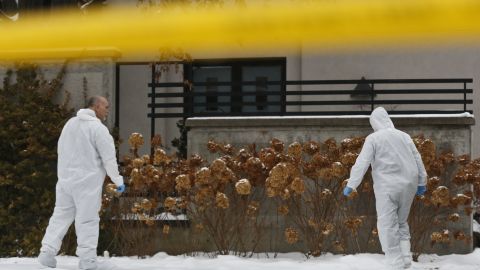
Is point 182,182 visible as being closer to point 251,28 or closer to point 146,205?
point 146,205

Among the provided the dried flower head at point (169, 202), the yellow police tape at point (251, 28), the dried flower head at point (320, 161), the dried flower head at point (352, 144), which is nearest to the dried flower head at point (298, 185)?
the dried flower head at point (320, 161)

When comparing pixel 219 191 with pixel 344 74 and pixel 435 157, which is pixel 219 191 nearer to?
pixel 435 157

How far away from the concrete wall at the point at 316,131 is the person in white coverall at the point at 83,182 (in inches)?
95.3

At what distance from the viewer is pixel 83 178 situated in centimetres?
751

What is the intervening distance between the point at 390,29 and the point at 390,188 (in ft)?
20.1

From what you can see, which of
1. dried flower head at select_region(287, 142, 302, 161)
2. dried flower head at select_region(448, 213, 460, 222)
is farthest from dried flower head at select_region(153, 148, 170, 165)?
dried flower head at select_region(448, 213, 460, 222)

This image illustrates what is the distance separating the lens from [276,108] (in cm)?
1437

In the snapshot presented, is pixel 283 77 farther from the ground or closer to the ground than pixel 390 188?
farther from the ground

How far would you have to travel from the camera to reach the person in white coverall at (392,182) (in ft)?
25.3

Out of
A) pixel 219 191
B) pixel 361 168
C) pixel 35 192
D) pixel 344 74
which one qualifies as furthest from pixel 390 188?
pixel 344 74

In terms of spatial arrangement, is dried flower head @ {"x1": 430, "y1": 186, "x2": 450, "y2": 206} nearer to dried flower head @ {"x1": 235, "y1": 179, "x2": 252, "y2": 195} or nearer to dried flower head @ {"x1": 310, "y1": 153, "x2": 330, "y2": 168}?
dried flower head @ {"x1": 310, "y1": 153, "x2": 330, "y2": 168}

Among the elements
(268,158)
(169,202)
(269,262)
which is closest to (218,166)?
(268,158)

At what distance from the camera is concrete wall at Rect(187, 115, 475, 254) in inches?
379

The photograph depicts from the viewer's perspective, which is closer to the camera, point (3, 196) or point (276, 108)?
point (3, 196)
